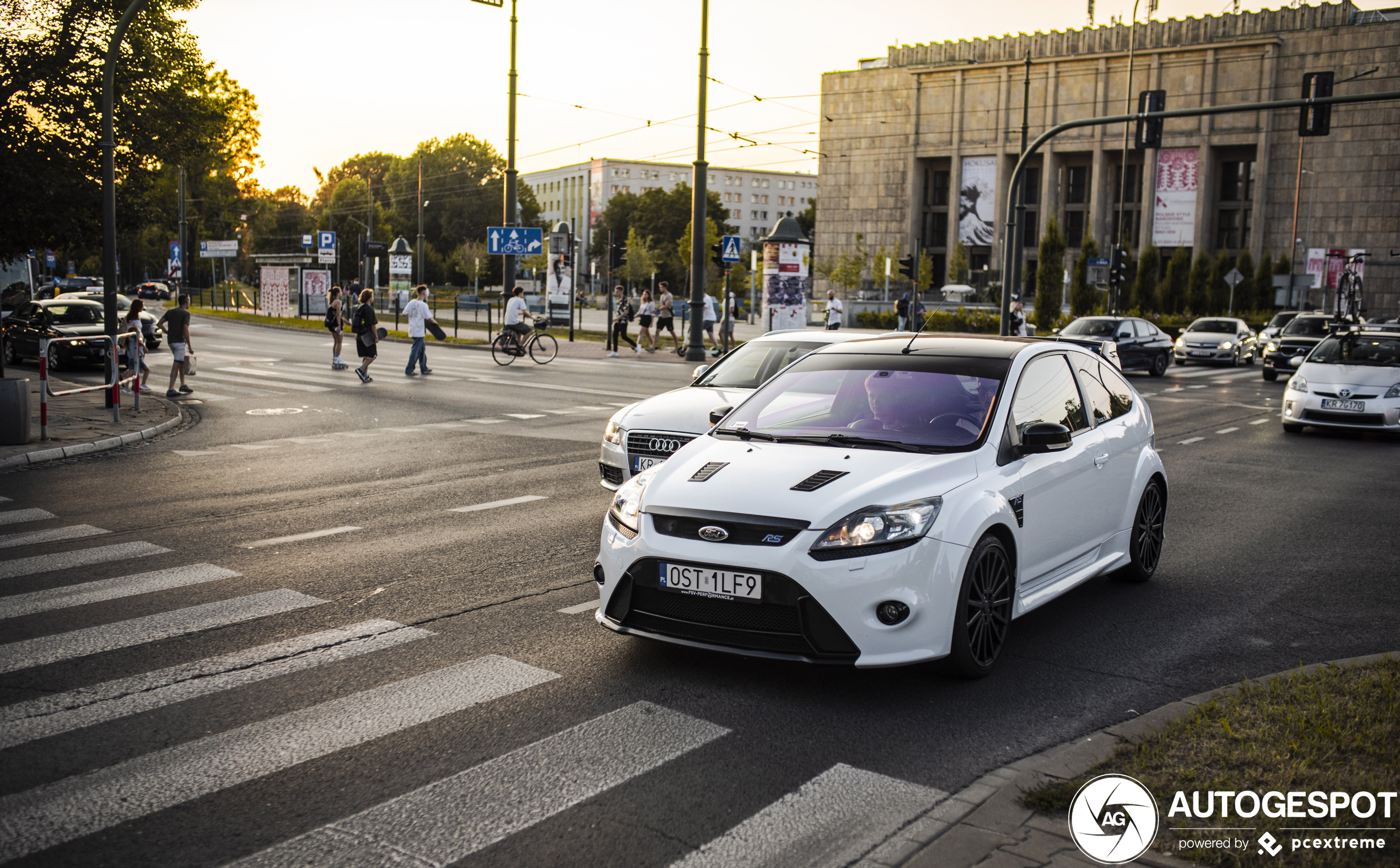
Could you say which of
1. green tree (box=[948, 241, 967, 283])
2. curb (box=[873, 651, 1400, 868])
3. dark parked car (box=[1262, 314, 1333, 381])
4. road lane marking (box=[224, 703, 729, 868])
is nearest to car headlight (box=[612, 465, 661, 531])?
road lane marking (box=[224, 703, 729, 868])

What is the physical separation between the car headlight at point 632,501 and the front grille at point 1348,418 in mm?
14348

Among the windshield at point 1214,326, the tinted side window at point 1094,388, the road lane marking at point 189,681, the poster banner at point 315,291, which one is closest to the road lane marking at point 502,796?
the road lane marking at point 189,681

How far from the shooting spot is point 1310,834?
11.4ft

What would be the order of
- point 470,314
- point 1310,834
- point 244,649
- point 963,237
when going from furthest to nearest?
point 963,237 < point 470,314 < point 244,649 < point 1310,834

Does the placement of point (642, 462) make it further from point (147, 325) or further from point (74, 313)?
point (147, 325)

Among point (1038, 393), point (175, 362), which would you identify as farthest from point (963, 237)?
point (1038, 393)

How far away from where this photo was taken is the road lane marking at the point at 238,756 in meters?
3.73

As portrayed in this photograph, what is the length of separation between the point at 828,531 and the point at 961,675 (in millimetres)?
1026

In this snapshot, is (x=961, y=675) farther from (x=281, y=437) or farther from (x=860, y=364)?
(x=281, y=437)

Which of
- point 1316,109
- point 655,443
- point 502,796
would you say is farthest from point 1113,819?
point 1316,109

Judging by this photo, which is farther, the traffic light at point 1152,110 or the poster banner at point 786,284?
the poster banner at point 786,284

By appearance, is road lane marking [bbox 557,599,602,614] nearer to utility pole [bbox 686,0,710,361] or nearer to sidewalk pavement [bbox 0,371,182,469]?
sidewalk pavement [bbox 0,371,182,469]

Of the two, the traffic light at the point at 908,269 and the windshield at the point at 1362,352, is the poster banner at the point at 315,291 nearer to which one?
the traffic light at the point at 908,269

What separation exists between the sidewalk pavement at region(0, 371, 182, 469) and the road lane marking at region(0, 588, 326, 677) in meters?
7.26
